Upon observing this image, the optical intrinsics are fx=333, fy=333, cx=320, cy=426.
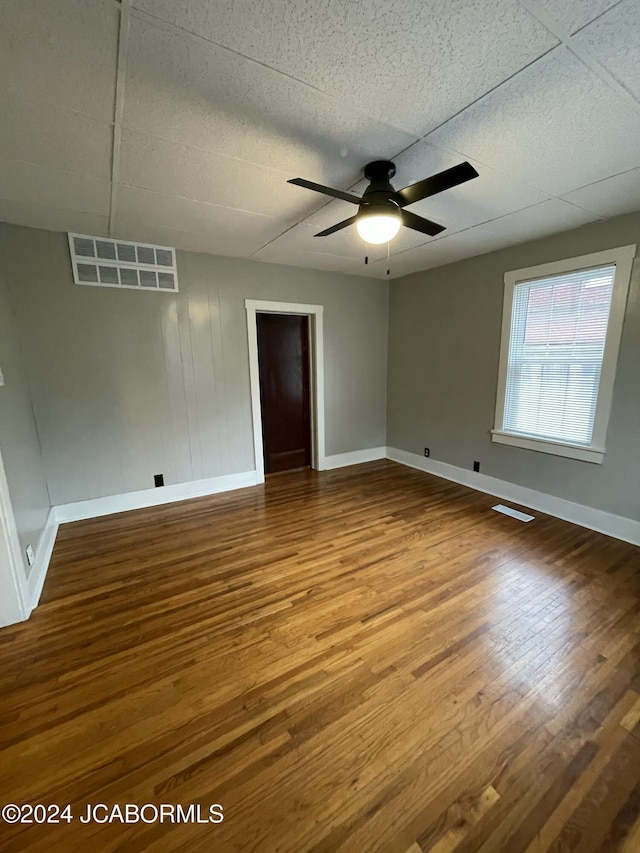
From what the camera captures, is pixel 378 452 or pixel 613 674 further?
pixel 378 452

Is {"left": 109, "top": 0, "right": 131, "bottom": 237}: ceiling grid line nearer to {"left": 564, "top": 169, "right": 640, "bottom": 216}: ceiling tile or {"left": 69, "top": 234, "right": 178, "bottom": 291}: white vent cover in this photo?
{"left": 69, "top": 234, "right": 178, "bottom": 291}: white vent cover

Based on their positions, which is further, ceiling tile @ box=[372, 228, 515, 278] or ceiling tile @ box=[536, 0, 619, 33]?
ceiling tile @ box=[372, 228, 515, 278]

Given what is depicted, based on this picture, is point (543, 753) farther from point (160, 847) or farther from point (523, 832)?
point (160, 847)

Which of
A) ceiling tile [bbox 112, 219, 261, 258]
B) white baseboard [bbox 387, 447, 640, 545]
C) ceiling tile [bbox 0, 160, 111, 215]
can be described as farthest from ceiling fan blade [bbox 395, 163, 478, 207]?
white baseboard [bbox 387, 447, 640, 545]

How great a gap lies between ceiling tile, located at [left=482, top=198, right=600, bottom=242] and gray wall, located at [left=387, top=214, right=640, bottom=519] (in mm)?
131

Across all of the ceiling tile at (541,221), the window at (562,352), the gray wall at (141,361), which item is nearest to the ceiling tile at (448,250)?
the ceiling tile at (541,221)

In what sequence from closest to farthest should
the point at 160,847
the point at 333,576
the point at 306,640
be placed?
the point at 160,847 → the point at 306,640 → the point at 333,576

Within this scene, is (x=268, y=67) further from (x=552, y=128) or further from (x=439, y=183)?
(x=552, y=128)

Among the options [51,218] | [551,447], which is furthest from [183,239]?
[551,447]

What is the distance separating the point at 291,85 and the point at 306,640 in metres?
2.59

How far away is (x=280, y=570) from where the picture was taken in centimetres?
243

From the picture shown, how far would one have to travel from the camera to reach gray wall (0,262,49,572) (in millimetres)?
2123

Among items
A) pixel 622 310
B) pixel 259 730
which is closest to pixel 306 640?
pixel 259 730

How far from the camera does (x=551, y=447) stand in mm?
3135
